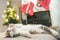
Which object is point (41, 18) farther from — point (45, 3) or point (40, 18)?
point (45, 3)

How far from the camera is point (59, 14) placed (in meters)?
3.73

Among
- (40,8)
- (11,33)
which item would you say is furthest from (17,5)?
(11,33)

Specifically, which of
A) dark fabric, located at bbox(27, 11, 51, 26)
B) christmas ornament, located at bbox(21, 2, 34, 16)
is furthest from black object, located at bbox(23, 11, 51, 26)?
christmas ornament, located at bbox(21, 2, 34, 16)

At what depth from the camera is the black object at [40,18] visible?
12.0ft

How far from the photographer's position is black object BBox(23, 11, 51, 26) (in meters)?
3.65

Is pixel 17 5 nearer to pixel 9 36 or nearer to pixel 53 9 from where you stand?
pixel 53 9

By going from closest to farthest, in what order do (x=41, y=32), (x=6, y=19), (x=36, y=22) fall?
(x=41, y=32) → (x=6, y=19) → (x=36, y=22)

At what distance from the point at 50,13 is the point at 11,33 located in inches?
71.7

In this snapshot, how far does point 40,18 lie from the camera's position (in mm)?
3678

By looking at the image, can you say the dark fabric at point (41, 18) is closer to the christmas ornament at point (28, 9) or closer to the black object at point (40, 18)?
the black object at point (40, 18)

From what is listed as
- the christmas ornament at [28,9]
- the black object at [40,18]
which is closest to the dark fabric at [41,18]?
the black object at [40,18]

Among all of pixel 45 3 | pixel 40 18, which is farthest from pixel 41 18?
pixel 45 3

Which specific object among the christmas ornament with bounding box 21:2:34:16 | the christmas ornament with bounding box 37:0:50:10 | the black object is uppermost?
the christmas ornament with bounding box 37:0:50:10

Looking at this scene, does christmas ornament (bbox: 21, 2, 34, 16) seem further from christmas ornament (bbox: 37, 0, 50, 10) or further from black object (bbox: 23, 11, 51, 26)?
christmas ornament (bbox: 37, 0, 50, 10)
